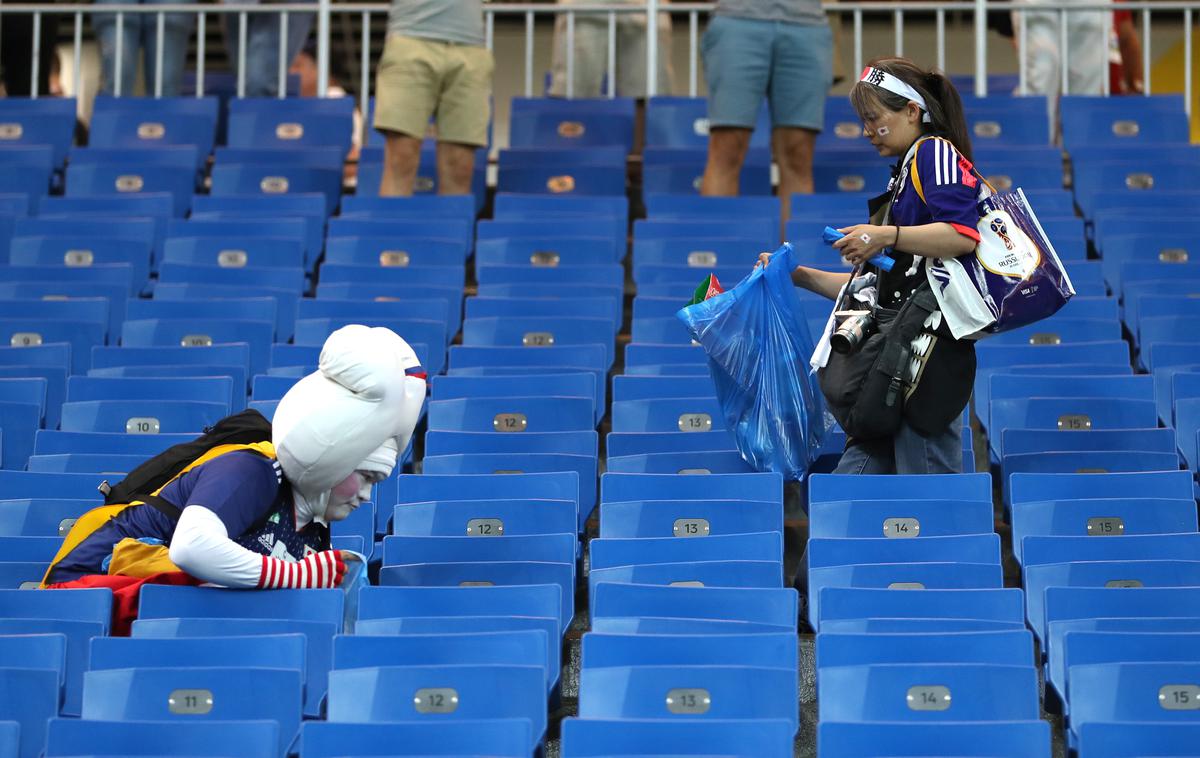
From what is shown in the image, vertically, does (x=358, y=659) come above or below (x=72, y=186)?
below

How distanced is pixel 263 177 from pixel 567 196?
1.34 m

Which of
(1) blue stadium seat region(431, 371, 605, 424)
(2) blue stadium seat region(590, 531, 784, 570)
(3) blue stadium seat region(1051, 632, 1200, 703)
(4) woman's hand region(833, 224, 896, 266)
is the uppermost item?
(4) woman's hand region(833, 224, 896, 266)

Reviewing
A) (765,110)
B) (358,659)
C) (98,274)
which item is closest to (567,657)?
(358,659)

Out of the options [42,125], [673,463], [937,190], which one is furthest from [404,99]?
[937,190]

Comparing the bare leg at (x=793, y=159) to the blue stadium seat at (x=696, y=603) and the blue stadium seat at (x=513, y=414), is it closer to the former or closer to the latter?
the blue stadium seat at (x=513, y=414)

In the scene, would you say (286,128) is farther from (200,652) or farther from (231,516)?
(200,652)

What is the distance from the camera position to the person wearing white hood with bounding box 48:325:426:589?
3432mm

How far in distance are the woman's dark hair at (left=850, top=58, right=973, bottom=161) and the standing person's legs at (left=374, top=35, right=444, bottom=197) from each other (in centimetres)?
289

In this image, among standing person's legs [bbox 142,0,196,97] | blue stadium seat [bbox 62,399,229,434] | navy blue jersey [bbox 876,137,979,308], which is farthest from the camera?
standing person's legs [bbox 142,0,196,97]

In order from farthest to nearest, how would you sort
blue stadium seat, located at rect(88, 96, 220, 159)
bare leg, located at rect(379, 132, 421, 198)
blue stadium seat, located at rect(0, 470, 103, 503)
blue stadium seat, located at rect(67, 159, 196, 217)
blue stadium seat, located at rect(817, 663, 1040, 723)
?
blue stadium seat, located at rect(88, 96, 220, 159), blue stadium seat, located at rect(67, 159, 196, 217), bare leg, located at rect(379, 132, 421, 198), blue stadium seat, located at rect(0, 470, 103, 503), blue stadium seat, located at rect(817, 663, 1040, 723)

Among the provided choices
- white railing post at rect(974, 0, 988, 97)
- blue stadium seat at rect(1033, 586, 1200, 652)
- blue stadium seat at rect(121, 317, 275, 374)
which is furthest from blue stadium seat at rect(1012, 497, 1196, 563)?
white railing post at rect(974, 0, 988, 97)

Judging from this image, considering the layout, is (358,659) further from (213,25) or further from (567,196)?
(213,25)

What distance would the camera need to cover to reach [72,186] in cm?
712

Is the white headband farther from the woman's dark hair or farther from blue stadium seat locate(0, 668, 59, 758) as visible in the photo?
blue stadium seat locate(0, 668, 59, 758)
